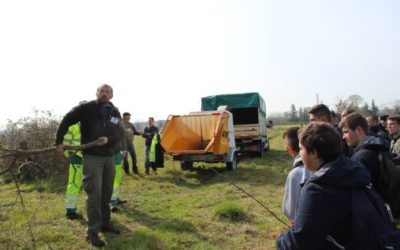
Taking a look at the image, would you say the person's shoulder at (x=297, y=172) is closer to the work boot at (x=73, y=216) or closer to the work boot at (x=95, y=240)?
the work boot at (x=95, y=240)

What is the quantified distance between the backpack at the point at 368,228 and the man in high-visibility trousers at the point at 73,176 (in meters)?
5.92

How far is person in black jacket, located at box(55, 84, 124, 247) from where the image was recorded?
599cm

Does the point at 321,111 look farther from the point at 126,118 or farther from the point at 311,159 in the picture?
the point at 126,118

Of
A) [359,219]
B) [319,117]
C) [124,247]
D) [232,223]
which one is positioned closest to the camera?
[359,219]

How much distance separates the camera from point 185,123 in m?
13.7

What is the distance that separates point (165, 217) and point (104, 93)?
8.84 feet

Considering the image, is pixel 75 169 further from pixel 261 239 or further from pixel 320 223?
pixel 320 223

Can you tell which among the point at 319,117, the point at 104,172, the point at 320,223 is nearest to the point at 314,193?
the point at 320,223

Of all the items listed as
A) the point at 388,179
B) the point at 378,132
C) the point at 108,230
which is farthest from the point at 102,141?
the point at 378,132

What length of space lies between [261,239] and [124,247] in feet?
6.56

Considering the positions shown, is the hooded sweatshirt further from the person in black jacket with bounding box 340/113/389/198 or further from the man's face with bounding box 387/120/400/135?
the man's face with bounding box 387/120/400/135

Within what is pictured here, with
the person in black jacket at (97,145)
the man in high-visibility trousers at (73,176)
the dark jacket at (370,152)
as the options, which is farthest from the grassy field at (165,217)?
the dark jacket at (370,152)

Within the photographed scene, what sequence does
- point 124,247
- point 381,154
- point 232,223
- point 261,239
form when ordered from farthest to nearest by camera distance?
point 232,223, point 261,239, point 124,247, point 381,154

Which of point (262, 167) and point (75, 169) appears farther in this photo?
point (262, 167)
